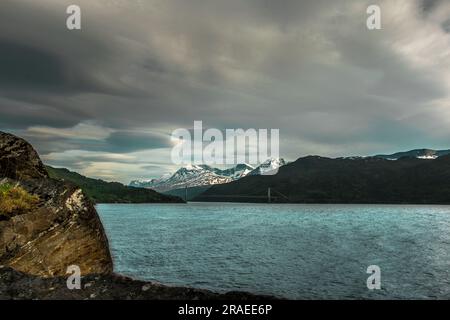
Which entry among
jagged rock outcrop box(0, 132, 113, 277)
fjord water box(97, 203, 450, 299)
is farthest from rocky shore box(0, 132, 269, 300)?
fjord water box(97, 203, 450, 299)

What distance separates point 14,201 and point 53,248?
11.3ft

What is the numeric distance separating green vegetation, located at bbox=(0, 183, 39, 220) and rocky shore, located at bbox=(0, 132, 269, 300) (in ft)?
0.18

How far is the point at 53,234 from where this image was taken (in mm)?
20375

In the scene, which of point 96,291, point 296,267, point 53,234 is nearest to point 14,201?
point 53,234

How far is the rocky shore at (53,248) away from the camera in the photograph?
15.5 meters

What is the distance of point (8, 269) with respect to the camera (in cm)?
1697

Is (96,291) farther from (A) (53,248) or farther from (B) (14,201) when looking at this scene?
(B) (14,201)

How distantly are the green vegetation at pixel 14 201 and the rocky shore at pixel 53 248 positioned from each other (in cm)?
6

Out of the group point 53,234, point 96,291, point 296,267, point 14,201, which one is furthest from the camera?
point 296,267

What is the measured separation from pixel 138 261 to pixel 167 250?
476 inches

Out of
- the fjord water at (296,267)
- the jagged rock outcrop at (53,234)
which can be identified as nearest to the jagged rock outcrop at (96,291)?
the jagged rock outcrop at (53,234)

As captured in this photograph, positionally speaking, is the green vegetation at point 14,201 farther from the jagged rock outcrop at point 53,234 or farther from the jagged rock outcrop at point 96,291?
the jagged rock outcrop at point 96,291
